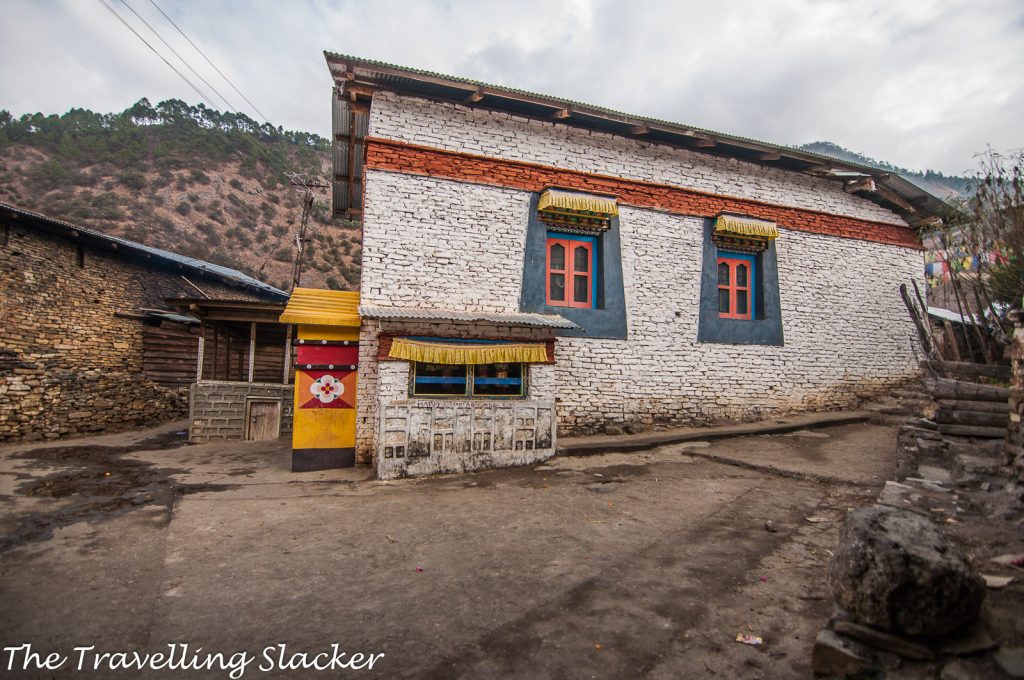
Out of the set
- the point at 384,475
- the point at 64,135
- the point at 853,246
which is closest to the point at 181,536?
the point at 384,475

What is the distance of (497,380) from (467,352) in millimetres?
754

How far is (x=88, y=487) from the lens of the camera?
706cm

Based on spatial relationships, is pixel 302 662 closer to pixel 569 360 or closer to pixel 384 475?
pixel 384 475

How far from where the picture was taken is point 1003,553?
328cm

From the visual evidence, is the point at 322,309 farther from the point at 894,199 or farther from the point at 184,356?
the point at 894,199

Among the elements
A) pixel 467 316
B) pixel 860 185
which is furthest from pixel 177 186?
pixel 860 185

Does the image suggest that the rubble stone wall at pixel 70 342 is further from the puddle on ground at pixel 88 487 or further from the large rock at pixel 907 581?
the large rock at pixel 907 581

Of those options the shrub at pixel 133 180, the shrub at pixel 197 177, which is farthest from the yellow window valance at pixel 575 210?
the shrub at pixel 197 177

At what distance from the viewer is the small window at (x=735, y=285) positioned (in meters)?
10.3

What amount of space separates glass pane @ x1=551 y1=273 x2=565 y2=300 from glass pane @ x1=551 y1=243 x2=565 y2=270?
17 cm

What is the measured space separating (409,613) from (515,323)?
5.03 m

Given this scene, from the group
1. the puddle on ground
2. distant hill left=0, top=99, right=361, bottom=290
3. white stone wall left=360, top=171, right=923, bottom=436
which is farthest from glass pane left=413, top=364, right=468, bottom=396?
distant hill left=0, top=99, right=361, bottom=290

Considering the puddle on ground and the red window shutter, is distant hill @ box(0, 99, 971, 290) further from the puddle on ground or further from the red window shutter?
the red window shutter

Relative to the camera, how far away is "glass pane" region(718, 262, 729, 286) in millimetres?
10344
